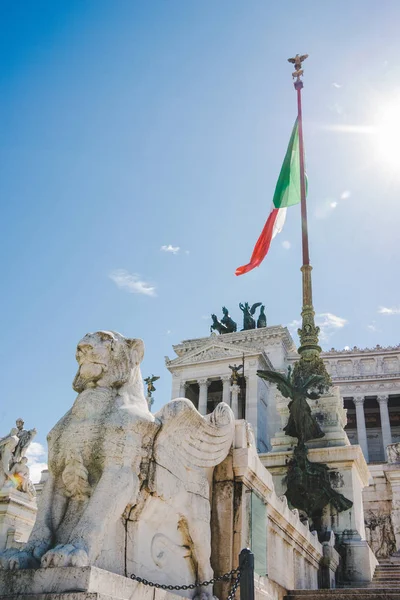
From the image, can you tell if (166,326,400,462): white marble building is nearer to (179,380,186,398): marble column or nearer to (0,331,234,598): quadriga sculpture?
(179,380,186,398): marble column

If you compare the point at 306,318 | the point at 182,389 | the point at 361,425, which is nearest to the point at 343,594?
the point at 306,318

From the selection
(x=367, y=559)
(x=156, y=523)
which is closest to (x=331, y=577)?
(x=367, y=559)

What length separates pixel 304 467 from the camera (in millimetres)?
11102

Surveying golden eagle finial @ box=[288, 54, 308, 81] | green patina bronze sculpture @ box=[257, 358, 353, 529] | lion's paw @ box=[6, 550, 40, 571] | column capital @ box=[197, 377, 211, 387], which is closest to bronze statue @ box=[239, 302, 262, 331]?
column capital @ box=[197, 377, 211, 387]

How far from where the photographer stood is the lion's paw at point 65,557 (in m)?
4.15

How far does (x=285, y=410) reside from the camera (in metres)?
13.7

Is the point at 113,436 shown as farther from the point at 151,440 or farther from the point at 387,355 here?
the point at 387,355

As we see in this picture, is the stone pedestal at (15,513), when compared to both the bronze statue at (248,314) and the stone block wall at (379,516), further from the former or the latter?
the bronze statue at (248,314)

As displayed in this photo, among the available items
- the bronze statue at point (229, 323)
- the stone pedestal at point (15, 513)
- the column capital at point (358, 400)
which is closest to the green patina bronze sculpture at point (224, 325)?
the bronze statue at point (229, 323)

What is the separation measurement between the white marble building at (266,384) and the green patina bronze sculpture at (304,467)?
39159 millimetres

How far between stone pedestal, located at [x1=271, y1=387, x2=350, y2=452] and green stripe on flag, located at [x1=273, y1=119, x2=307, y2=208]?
8.06m

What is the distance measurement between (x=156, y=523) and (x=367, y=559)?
20.7 ft

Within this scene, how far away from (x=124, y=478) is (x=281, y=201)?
16064 millimetres

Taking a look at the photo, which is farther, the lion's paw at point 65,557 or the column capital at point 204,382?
the column capital at point 204,382
